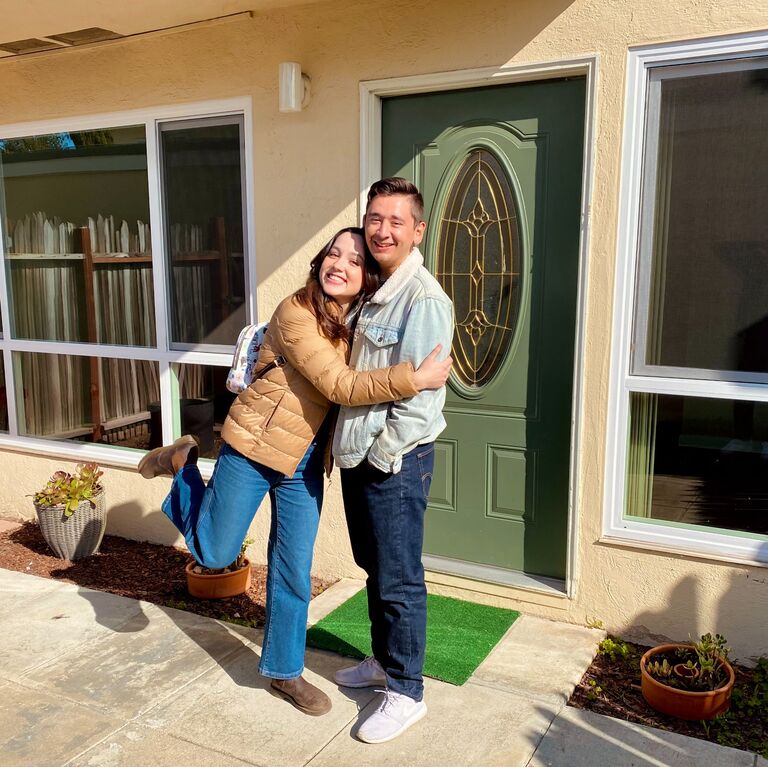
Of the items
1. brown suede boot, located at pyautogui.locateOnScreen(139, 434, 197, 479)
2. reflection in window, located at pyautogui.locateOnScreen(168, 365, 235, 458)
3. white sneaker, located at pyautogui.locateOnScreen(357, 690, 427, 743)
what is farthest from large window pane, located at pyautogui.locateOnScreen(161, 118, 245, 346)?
white sneaker, located at pyautogui.locateOnScreen(357, 690, 427, 743)

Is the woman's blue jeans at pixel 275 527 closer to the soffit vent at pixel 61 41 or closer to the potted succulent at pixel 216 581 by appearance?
the potted succulent at pixel 216 581

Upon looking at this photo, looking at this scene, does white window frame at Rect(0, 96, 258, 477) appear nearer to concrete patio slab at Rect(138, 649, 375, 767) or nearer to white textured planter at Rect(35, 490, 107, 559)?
white textured planter at Rect(35, 490, 107, 559)

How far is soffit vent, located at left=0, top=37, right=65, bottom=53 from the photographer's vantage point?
4.51 m

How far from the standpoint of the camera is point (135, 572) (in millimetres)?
4504

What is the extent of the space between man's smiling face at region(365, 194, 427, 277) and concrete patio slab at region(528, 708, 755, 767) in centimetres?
183

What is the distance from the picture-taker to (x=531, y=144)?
11.9 ft

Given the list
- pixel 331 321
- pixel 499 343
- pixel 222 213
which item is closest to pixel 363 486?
pixel 331 321

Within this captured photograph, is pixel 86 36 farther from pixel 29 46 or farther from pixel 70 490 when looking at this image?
pixel 70 490

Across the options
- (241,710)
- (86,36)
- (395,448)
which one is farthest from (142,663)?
(86,36)

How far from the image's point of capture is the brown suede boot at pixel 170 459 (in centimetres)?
313

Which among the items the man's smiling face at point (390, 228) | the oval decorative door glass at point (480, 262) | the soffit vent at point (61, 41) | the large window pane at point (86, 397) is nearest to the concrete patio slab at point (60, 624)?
the large window pane at point (86, 397)

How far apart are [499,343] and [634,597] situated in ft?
4.42

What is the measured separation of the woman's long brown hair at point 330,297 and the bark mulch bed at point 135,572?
1.79 m

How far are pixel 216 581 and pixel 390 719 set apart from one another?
1570mm
